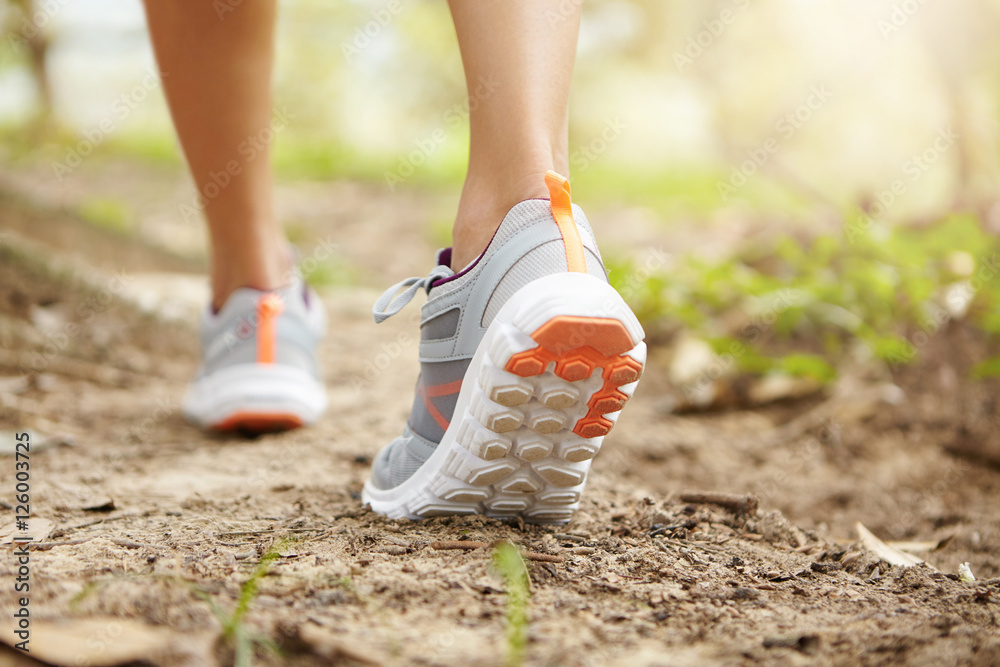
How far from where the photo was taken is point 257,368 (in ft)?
5.39

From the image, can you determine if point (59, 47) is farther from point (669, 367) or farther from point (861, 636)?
point (861, 636)

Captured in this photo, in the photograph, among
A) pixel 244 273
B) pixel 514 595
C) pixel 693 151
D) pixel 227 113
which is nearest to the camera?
pixel 514 595

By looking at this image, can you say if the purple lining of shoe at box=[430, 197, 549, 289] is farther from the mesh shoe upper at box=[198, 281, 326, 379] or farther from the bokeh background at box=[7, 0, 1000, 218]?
the bokeh background at box=[7, 0, 1000, 218]

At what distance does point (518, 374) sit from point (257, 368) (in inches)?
38.5

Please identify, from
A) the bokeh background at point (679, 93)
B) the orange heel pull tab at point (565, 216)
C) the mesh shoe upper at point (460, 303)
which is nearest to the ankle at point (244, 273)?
the mesh shoe upper at point (460, 303)

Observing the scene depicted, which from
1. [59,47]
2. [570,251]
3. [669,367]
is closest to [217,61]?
[570,251]

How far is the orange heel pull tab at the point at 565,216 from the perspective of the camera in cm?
93

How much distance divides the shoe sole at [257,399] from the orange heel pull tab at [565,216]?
0.92 meters

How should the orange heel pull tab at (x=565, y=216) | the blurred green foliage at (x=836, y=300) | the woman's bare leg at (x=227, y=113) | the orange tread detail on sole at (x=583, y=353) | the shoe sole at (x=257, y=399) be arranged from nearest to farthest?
1. the orange tread detail on sole at (x=583, y=353)
2. the orange heel pull tab at (x=565, y=216)
3. the woman's bare leg at (x=227, y=113)
4. the shoe sole at (x=257, y=399)
5. the blurred green foliage at (x=836, y=300)

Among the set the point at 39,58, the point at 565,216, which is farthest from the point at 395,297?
the point at 39,58

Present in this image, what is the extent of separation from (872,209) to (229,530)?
3461 mm

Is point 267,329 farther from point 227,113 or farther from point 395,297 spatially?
point 395,297

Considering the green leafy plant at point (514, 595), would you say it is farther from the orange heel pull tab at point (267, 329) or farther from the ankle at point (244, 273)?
the ankle at point (244, 273)

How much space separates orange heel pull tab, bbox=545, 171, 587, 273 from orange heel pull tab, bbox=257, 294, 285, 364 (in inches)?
36.9
